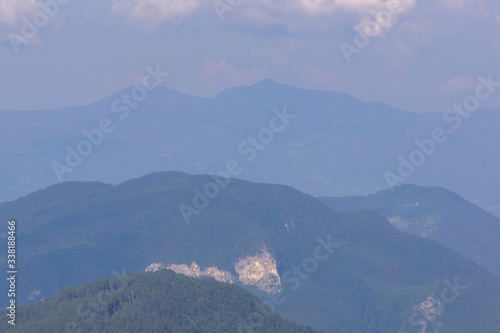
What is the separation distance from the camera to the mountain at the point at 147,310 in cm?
11125

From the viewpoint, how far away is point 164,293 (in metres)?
122

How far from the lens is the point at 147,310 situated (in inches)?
4545

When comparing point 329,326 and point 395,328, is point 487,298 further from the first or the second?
point 329,326

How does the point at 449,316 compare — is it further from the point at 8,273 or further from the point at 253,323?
the point at 8,273

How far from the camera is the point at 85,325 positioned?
110 m

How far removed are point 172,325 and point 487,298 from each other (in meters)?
107

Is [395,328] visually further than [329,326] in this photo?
Yes

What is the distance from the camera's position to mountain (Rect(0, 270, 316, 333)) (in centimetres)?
11125

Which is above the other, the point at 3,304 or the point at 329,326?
the point at 3,304

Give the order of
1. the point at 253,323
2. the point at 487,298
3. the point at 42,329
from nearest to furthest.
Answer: the point at 42,329, the point at 253,323, the point at 487,298

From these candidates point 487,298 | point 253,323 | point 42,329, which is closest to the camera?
point 42,329

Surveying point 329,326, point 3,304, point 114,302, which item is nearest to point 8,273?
point 3,304

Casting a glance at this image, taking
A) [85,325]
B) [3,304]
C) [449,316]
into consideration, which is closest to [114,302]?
[85,325]

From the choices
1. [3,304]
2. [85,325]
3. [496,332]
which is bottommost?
[496,332]
